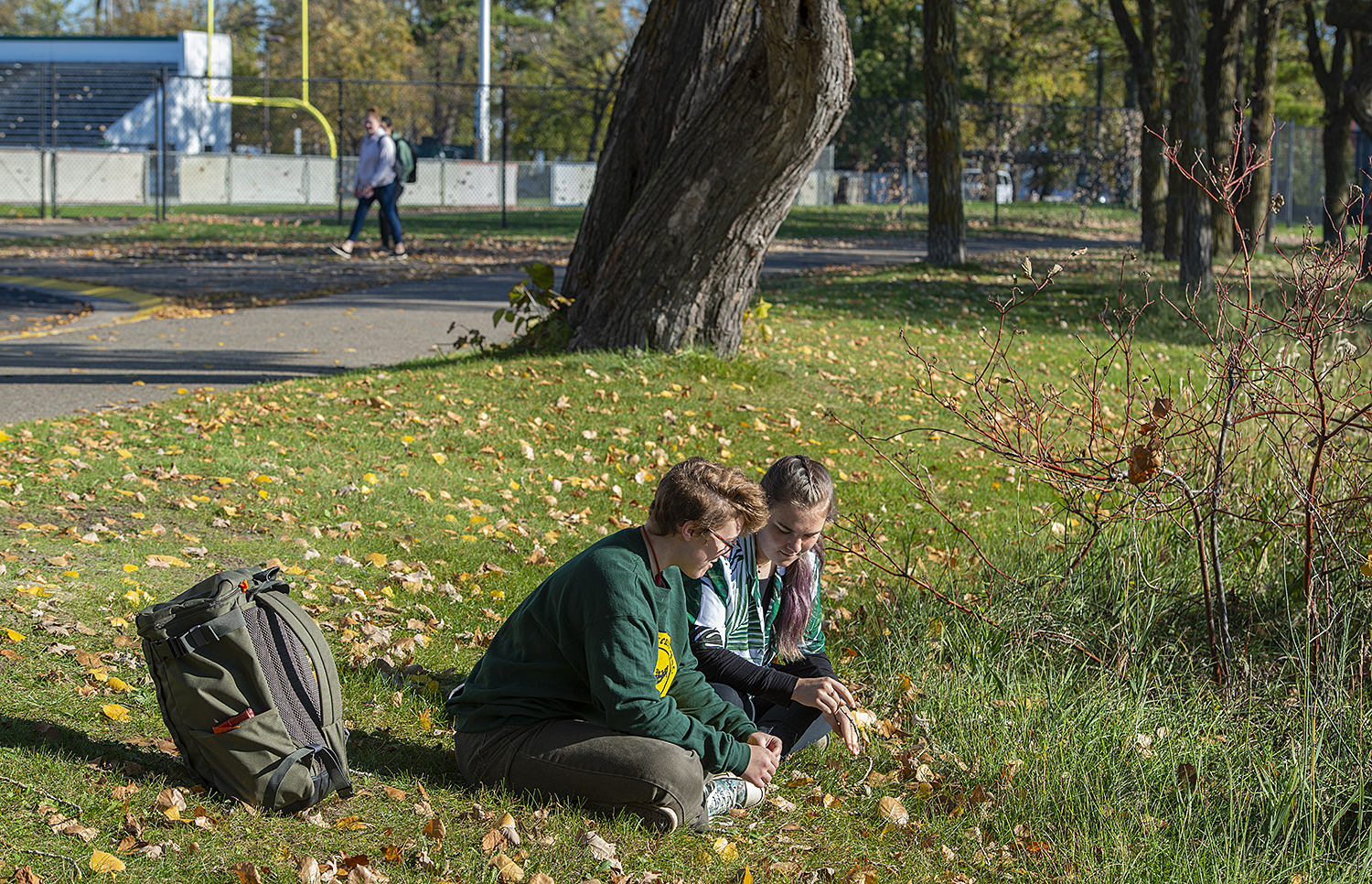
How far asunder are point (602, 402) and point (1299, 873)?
529 centimetres

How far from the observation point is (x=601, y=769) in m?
3.22

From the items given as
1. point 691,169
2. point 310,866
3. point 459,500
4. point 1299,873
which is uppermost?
point 691,169

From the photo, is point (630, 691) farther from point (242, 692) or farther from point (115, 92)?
point (115, 92)

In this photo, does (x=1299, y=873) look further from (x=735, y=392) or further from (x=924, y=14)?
(x=924, y=14)

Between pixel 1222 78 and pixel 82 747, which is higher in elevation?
pixel 1222 78

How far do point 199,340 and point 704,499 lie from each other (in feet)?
26.3

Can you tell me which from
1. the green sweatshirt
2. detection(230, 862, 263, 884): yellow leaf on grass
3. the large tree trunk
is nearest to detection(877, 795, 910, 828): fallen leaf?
the green sweatshirt

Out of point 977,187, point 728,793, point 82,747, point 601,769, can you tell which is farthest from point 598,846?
point 977,187

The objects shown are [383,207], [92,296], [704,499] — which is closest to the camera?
[704,499]

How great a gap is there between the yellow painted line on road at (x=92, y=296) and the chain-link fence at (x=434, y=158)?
993cm

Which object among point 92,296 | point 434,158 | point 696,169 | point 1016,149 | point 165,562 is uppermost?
point 1016,149

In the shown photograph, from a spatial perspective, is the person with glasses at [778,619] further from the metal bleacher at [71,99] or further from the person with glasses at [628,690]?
the metal bleacher at [71,99]

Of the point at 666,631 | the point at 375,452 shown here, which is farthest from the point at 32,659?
the point at 375,452

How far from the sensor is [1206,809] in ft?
12.0
